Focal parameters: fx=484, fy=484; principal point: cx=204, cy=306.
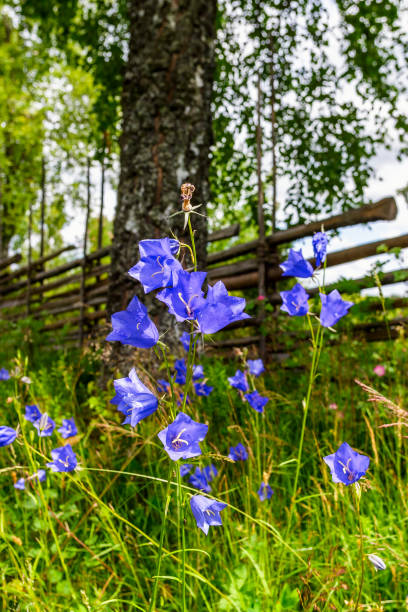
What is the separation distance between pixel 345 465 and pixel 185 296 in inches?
18.3

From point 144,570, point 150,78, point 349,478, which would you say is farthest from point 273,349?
point 349,478

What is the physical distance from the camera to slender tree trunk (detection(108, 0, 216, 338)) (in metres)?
3.06

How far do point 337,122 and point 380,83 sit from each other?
2.48 ft

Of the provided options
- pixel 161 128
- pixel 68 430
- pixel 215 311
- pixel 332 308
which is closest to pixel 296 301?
pixel 332 308

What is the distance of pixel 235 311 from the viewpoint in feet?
2.46

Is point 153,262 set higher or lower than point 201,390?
higher

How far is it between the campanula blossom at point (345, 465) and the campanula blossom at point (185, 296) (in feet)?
1.31

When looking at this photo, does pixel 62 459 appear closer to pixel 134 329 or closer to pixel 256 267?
pixel 134 329

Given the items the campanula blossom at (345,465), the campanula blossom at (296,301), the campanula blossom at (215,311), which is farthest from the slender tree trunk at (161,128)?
the campanula blossom at (215,311)

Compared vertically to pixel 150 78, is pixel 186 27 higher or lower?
higher

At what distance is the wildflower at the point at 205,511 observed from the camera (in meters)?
0.81

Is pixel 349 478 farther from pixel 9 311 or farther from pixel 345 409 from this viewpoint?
pixel 9 311

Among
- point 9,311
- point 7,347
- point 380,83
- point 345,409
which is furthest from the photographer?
point 9,311

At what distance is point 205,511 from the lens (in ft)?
2.73
